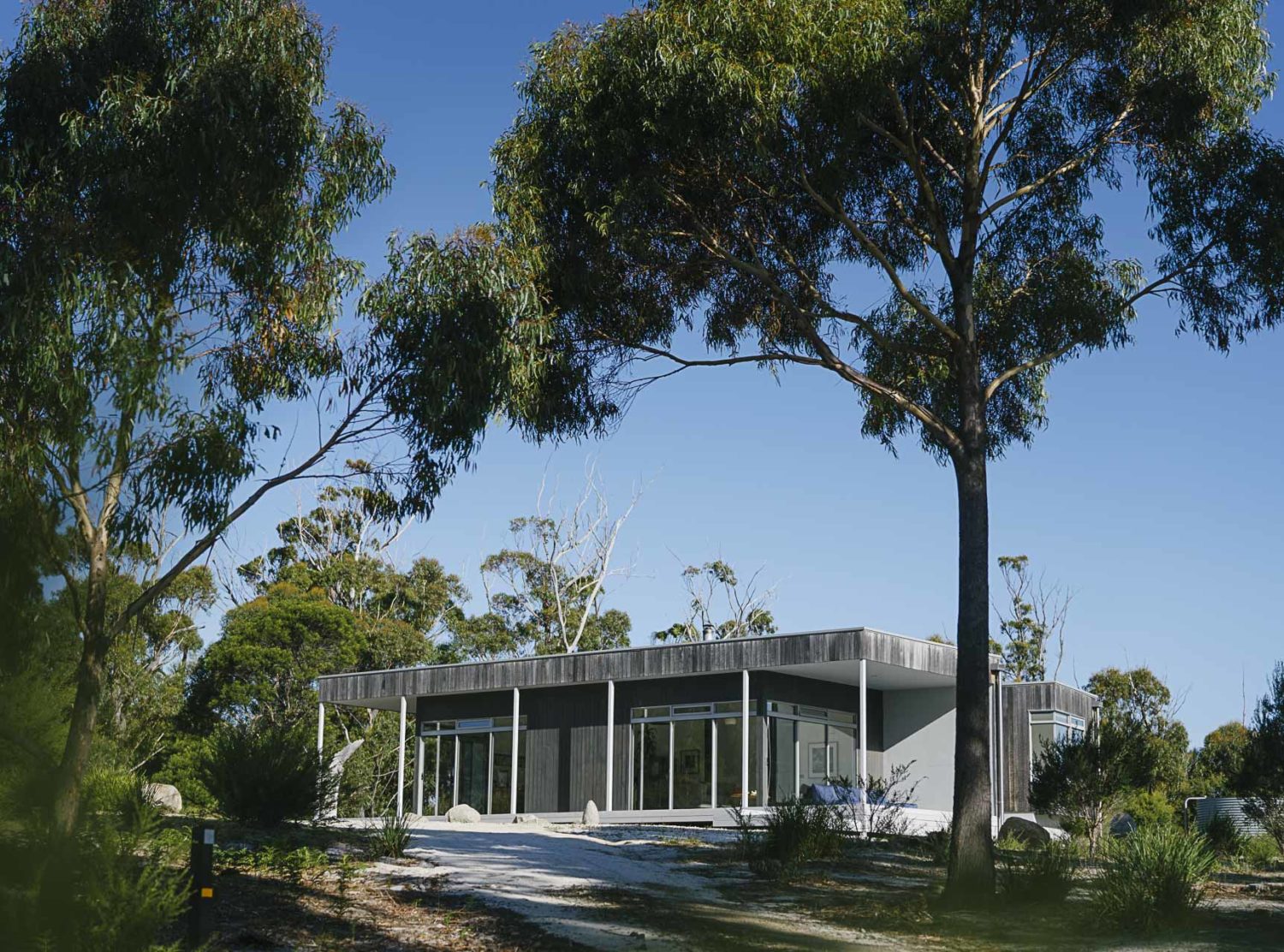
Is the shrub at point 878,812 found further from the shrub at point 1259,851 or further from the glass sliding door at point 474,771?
the glass sliding door at point 474,771

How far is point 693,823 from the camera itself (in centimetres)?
2555

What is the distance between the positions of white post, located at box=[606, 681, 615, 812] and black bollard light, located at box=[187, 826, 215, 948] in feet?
63.4

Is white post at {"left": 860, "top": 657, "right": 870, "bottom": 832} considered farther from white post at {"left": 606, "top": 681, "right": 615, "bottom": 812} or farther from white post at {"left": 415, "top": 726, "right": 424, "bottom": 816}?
white post at {"left": 415, "top": 726, "right": 424, "bottom": 816}

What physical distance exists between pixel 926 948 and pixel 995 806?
1859 cm

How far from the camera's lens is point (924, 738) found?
2789cm

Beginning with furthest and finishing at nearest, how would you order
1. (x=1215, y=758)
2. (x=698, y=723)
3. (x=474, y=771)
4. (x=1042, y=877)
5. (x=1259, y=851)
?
(x=1215, y=758)
(x=474, y=771)
(x=698, y=723)
(x=1259, y=851)
(x=1042, y=877)

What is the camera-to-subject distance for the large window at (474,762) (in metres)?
28.8

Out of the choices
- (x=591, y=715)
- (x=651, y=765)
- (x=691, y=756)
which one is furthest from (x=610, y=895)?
(x=591, y=715)

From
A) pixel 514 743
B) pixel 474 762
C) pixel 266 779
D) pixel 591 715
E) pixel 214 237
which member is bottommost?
pixel 474 762

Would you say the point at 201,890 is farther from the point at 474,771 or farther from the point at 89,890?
the point at 474,771

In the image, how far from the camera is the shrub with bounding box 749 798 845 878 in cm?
1252

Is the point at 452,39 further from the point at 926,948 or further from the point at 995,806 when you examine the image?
the point at 995,806

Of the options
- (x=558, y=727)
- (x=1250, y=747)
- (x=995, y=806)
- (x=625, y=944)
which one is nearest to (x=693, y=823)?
(x=558, y=727)

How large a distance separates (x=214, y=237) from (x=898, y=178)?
765cm
